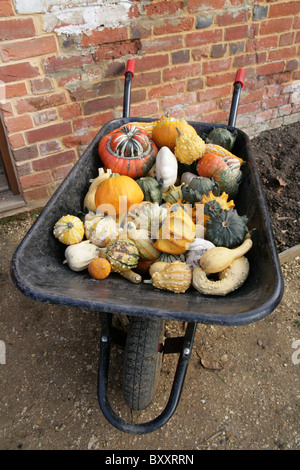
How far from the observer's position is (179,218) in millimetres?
1507

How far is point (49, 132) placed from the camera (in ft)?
9.01

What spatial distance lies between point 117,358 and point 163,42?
2304mm

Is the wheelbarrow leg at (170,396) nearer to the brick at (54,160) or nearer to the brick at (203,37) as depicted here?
the brick at (54,160)

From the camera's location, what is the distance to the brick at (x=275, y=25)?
310cm

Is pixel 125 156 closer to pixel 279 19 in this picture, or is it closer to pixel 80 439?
pixel 80 439

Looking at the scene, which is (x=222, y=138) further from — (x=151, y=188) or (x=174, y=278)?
(x=174, y=278)

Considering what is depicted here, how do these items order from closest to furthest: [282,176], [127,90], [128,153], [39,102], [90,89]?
[128,153] → [127,90] → [39,102] → [90,89] → [282,176]

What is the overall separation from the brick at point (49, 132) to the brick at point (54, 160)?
157 millimetres

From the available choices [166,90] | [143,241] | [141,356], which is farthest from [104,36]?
[141,356]

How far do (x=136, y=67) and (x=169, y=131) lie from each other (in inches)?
43.0

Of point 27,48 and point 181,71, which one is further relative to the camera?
point 181,71

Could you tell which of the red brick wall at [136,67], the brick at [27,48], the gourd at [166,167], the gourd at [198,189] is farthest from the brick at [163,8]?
the gourd at [198,189]

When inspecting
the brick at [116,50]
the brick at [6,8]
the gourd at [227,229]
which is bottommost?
the gourd at [227,229]

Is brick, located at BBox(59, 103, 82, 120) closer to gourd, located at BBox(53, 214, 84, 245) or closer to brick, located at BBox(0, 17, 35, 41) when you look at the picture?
brick, located at BBox(0, 17, 35, 41)
